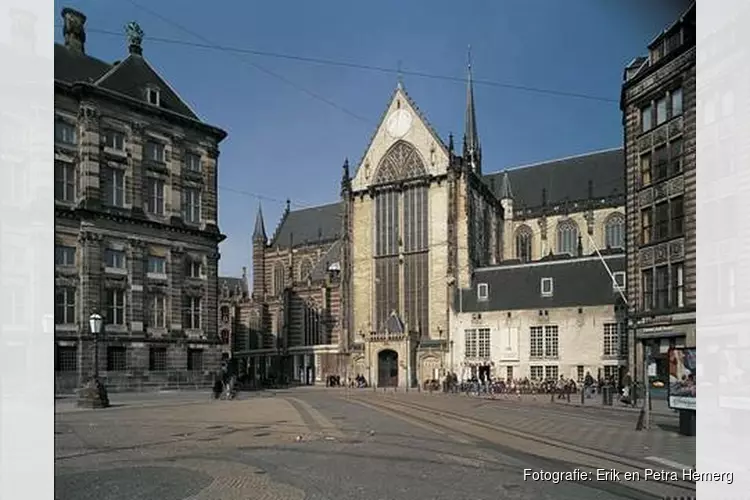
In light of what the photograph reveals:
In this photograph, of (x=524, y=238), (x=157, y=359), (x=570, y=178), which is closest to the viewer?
(x=157, y=359)

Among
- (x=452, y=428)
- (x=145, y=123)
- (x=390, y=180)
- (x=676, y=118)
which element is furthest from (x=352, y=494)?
(x=390, y=180)

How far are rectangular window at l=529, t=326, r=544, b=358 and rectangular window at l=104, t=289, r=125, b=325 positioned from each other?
26131 millimetres

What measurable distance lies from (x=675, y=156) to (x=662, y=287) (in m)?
0.86

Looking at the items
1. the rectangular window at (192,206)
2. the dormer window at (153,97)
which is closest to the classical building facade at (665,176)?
the dormer window at (153,97)

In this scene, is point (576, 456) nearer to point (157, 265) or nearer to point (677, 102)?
point (677, 102)

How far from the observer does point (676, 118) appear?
368 centimetres

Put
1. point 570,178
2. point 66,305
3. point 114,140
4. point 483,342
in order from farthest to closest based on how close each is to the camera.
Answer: point 483,342 → point 570,178 → point 114,140 → point 66,305

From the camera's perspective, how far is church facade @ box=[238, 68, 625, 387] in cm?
758

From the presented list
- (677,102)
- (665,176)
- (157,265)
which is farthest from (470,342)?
(677,102)

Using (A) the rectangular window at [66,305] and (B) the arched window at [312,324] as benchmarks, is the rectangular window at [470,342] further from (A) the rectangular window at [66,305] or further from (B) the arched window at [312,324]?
→ (A) the rectangular window at [66,305]

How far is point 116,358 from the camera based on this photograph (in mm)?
6531

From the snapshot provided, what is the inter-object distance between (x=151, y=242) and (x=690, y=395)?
15.3 feet

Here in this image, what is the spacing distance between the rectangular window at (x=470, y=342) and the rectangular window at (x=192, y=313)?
27357mm

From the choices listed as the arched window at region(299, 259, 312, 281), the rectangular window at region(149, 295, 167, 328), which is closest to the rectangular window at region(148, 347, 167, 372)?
the rectangular window at region(149, 295, 167, 328)
